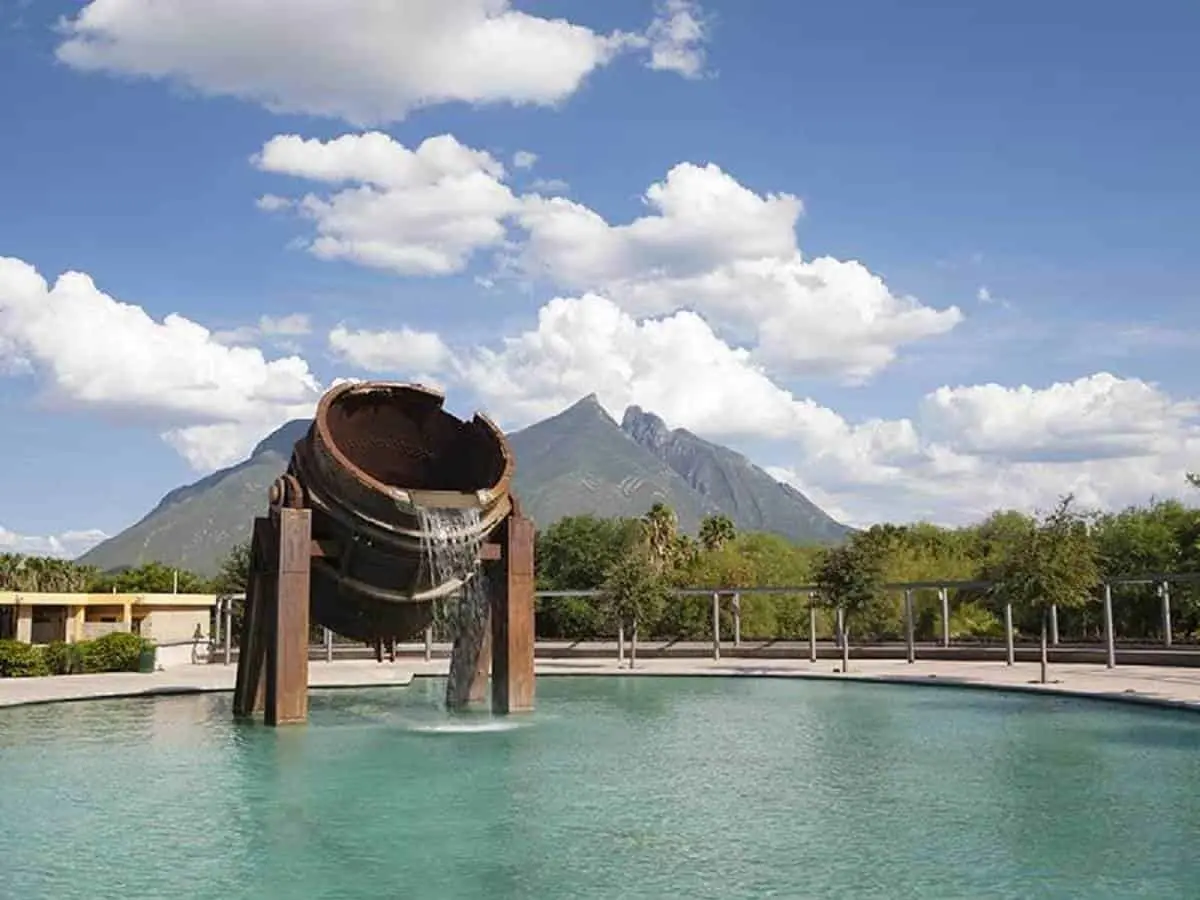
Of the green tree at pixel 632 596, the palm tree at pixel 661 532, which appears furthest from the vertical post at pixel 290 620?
the palm tree at pixel 661 532

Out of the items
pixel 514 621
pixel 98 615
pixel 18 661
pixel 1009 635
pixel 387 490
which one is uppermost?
pixel 387 490

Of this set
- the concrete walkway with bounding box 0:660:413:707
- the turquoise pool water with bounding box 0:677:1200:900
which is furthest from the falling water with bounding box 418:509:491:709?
the concrete walkway with bounding box 0:660:413:707

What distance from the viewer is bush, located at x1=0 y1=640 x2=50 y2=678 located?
31.9m

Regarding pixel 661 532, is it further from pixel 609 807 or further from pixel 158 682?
pixel 609 807

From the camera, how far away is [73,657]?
33.8 m

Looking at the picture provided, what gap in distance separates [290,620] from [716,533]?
57478mm

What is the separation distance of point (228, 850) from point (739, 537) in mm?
69802

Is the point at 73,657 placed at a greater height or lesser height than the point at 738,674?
greater

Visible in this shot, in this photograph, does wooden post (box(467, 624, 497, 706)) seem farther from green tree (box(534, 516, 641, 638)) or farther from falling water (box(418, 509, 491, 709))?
green tree (box(534, 516, 641, 638))

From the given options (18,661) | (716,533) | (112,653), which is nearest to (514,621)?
(18,661)

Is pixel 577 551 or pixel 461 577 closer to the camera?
pixel 461 577

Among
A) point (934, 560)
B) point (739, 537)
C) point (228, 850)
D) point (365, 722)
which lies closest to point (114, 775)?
point (228, 850)

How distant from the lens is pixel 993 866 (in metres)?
10.2

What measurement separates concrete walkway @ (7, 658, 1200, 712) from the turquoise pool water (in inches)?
144
